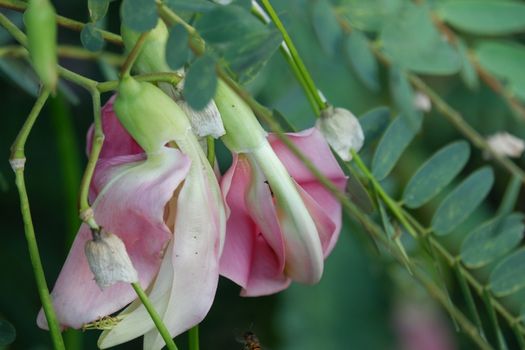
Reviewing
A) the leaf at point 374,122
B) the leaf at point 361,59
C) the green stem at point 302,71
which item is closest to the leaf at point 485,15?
the leaf at point 361,59

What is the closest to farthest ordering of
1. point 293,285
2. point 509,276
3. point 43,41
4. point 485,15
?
point 43,41 → point 509,276 → point 485,15 → point 293,285

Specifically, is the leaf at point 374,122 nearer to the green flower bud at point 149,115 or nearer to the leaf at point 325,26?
the leaf at point 325,26

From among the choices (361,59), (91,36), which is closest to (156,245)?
(91,36)

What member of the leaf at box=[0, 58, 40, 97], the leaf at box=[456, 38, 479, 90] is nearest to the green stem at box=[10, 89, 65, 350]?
the leaf at box=[0, 58, 40, 97]

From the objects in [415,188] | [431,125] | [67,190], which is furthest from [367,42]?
[431,125]

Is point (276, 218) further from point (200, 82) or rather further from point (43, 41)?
point (43, 41)

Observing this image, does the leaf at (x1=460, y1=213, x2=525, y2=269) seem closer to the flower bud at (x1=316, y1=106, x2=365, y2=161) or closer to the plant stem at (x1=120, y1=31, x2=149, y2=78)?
the flower bud at (x1=316, y1=106, x2=365, y2=161)
